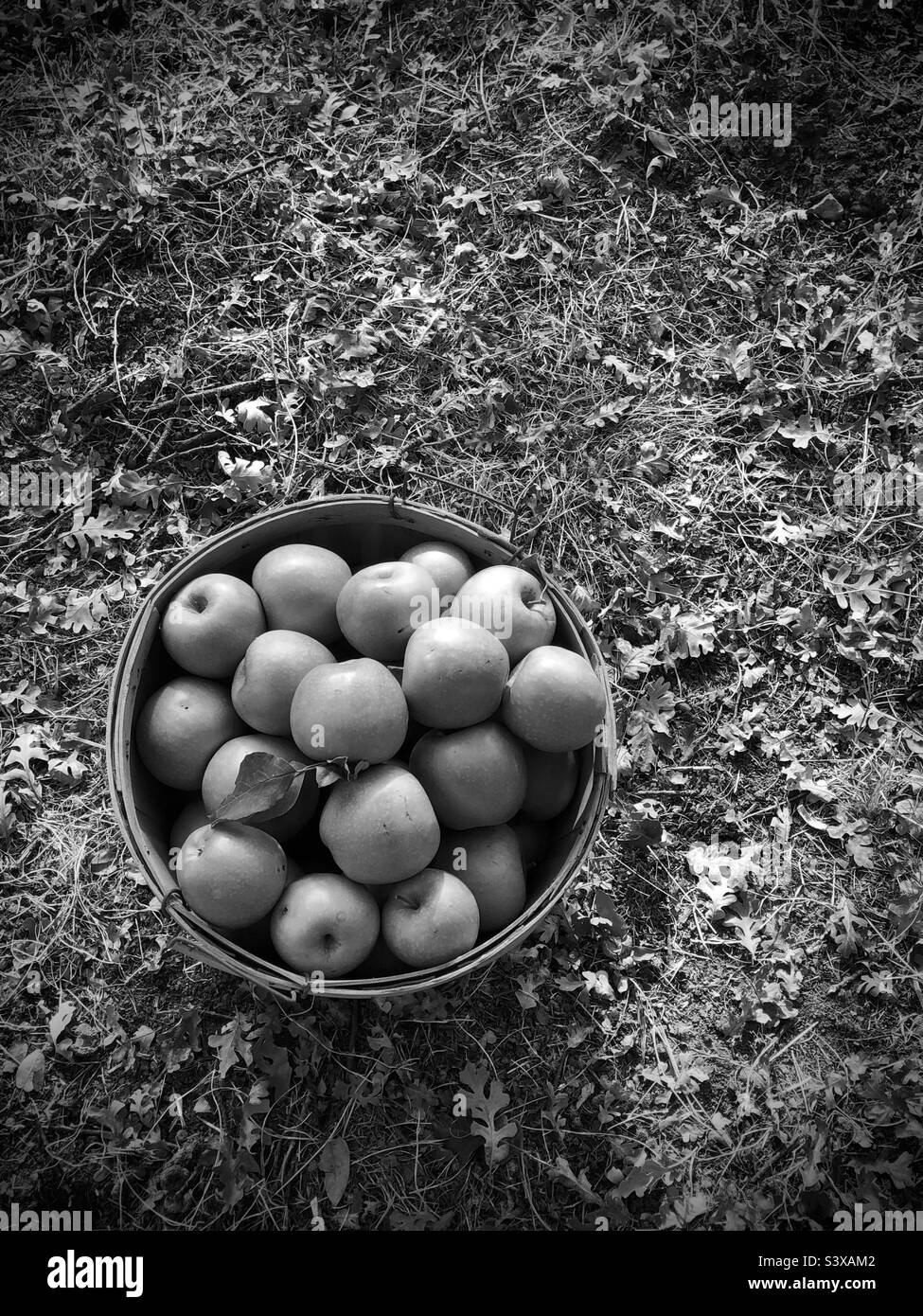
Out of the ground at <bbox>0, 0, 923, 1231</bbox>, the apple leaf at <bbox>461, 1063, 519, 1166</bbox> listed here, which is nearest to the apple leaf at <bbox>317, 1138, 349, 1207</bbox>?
the ground at <bbox>0, 0, 923, 1231</bbox>

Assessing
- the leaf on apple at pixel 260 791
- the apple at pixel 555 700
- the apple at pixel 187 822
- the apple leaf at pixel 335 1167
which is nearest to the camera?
the leaf on apple at pixel 260 791

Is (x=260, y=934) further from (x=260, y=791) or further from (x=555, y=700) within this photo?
(x=555, y=700)

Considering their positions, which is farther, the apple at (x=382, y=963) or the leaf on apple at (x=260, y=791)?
the apple at (x=382, y=963)

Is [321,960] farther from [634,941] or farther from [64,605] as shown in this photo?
[64,605]

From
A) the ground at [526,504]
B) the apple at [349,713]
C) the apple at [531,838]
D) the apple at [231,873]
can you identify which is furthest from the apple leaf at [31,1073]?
the apple at [531,838]

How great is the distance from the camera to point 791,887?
280 centimetres

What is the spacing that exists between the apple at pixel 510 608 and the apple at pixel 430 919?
1.81 ft

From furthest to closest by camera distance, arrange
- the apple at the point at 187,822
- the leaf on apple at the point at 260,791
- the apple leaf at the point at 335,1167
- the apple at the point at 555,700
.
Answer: the apple leaf at the point at 335,1167 < the apple at the point at 187,822 < the apple at the point at 555,700 < the leaf on apple at the point at 260,791

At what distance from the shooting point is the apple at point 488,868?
2.13 metres

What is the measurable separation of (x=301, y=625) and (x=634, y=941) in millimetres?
1350

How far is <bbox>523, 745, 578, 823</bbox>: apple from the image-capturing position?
7.30 ft

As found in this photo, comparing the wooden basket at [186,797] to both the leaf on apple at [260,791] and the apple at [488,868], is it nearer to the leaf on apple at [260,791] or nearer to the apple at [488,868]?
the apple at [488,868]

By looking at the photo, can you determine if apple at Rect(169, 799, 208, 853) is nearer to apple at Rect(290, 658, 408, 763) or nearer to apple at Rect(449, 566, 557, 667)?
apple at Rect(290, 658, 408, 763)
